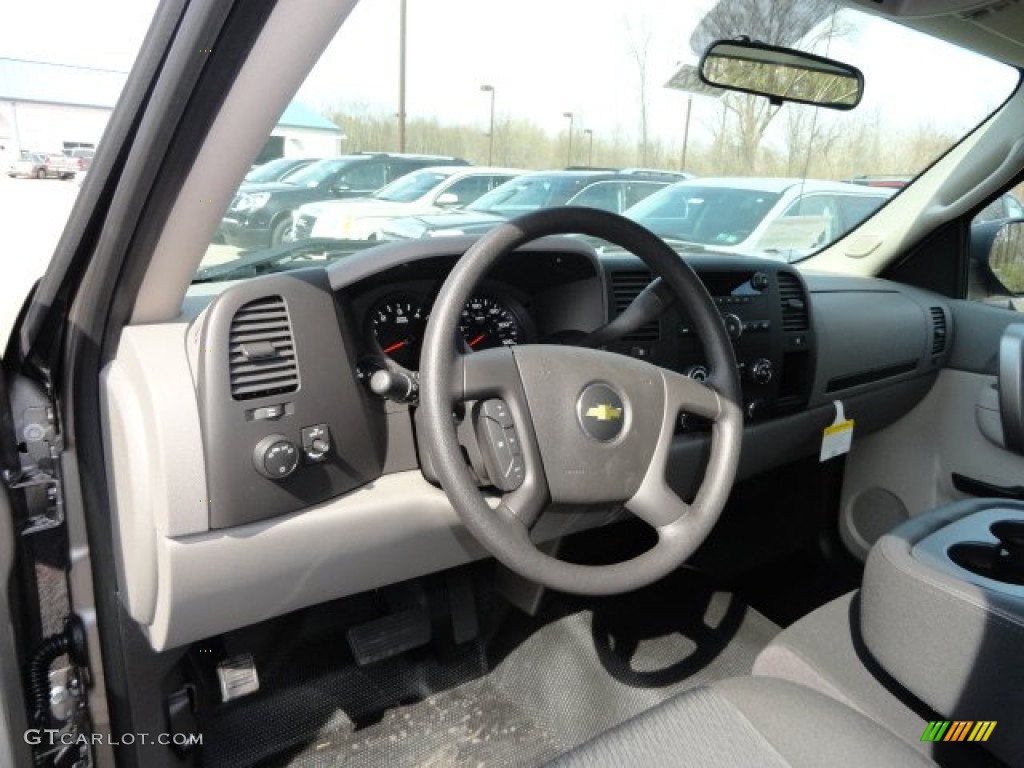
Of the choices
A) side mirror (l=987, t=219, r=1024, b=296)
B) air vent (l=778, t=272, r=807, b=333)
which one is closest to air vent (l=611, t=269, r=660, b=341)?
air vent (l=778, t=272, r=807, b=333)

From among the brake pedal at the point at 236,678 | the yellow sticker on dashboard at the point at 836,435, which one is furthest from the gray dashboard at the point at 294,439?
the yellow sticker on dashboard at the point at 836,435

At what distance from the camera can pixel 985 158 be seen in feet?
8.96

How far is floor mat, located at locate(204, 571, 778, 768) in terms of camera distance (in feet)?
6.81

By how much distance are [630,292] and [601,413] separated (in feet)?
2.17

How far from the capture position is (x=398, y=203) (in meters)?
1.74

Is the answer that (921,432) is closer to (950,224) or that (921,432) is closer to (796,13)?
(950,224)

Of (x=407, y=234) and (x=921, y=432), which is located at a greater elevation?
(x=407, y=234)

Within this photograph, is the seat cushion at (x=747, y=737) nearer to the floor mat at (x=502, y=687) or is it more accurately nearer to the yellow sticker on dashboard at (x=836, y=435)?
the floor mat at (x=502, y=687)

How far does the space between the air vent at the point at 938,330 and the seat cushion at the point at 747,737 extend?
2.11m

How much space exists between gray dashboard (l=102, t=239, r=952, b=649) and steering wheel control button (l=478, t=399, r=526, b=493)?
0.24m

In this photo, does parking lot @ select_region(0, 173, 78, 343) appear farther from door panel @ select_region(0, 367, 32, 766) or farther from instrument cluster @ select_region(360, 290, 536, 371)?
instrument cluster @ select_region(360, 290, 536, 371)

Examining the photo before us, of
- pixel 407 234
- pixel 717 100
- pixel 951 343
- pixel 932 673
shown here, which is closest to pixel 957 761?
pixel 932 673

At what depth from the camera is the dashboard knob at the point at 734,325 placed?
2.29 metres

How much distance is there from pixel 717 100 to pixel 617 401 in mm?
1400
